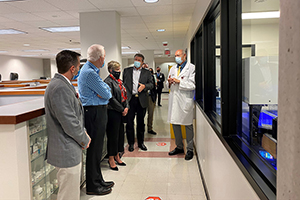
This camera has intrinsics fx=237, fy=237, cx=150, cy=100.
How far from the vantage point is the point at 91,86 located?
8.46ft

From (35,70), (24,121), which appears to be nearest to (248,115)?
(24,121)

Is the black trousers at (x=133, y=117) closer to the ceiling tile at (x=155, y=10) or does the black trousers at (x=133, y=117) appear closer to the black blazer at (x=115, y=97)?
the black blazer at (x=115, y=97)

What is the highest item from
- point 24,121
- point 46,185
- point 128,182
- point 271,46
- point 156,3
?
point 156,3

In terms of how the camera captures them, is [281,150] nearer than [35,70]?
Yes

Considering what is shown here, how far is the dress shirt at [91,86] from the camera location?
256 cm

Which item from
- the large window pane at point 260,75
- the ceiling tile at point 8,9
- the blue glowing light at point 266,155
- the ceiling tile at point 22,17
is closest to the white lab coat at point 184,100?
the large window pane at point 260,75

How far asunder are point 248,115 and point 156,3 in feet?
11.0

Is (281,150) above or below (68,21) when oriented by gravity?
below

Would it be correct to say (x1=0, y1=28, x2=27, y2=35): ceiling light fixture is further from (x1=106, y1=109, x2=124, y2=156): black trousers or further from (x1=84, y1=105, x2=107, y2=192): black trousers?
(x1=84, y1=105, x2=107, y2=192): black trousers

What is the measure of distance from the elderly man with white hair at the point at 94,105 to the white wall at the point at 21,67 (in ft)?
51.0

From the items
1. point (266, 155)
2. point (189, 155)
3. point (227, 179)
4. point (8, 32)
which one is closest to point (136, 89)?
point (189, 155)

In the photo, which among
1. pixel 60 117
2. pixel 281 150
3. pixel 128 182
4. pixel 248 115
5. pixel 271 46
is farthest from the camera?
pixel 128 182

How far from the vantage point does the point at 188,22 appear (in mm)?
6117

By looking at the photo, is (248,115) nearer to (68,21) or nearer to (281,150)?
(281,150)
